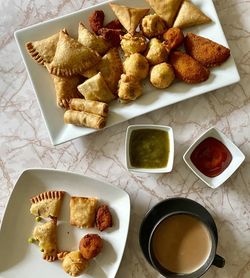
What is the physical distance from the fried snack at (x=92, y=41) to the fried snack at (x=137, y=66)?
8cm

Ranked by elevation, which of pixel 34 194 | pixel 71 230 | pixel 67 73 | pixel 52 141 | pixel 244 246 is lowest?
pixel 244 246

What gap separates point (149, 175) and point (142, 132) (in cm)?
14

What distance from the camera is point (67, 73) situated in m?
1.62

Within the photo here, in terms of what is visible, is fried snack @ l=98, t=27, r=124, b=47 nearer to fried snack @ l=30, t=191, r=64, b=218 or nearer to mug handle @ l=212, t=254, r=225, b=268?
fried snack @ l=30, t=191, r=64, b=218

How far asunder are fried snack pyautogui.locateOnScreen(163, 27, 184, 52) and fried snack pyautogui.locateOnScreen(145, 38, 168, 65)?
0.02 m

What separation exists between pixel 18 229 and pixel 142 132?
49cm

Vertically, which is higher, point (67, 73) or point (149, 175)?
point (67, 73)

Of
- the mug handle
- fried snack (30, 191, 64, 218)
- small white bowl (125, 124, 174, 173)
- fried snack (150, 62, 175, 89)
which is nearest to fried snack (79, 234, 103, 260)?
fried snack (30, 191, 64, 218)

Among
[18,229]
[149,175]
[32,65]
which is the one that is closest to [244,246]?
[149,175]

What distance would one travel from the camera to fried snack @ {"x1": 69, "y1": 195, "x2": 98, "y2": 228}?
162 centimetres

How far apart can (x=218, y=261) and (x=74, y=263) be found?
418 millimetres

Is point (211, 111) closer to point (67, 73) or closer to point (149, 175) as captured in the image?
point (149, 175)

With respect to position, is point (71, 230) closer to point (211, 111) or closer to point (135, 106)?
point (135, 106)

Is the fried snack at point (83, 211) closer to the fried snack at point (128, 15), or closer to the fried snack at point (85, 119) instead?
the fried snack at point (85, 119)
